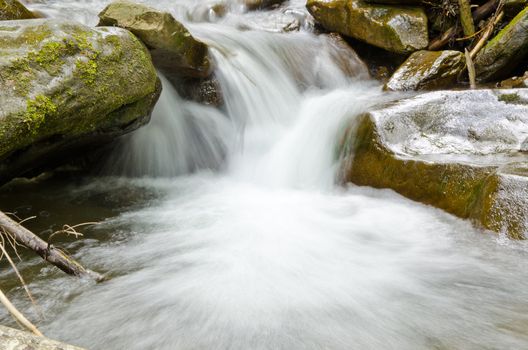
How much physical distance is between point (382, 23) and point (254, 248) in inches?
231

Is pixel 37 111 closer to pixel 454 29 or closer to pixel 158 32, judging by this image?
pixel 158 32

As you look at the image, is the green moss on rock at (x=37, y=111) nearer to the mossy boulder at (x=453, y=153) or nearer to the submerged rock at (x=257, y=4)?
the mossy boulder at (x=453, y=153)

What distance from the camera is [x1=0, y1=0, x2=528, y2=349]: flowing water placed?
90.6 inches

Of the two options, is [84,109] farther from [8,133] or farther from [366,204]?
[366,204]

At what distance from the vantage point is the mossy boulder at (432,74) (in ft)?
20.6

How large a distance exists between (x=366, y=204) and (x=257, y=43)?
14.7 feet

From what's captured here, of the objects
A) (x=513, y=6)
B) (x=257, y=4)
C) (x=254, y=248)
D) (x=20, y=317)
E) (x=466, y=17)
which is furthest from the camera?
(x=257, y=4)

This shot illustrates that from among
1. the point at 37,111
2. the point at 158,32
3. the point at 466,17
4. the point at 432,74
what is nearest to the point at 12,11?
the point at 158,32

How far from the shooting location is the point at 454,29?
754 cm

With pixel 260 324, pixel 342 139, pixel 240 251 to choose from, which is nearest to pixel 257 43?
pixel 342 139

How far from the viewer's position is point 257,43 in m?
7.43

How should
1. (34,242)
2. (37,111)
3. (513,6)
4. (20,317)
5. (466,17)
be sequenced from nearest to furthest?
(20,317), (34,242), (37,111), (513,6), (466,17)

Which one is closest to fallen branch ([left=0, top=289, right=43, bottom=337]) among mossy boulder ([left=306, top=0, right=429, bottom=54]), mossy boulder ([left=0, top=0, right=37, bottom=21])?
mossy boulder ([left=0, top=0, right=37, bottom=21])

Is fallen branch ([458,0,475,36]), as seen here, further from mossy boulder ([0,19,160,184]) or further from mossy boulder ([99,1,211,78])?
mossy boulder ([0,19,160,184])
